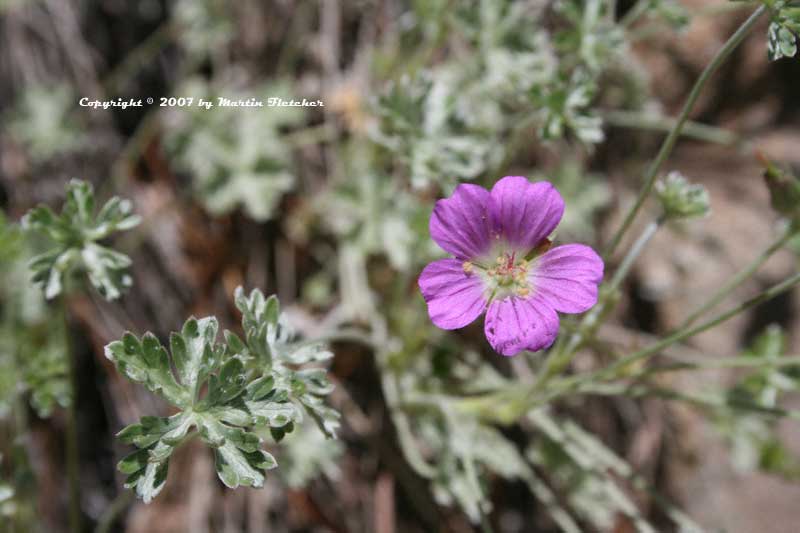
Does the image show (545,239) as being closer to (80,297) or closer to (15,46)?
(80,297)

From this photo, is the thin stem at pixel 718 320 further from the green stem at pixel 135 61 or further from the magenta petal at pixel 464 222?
the green stem at pixel 135 61

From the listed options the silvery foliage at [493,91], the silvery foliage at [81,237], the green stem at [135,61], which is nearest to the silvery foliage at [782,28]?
the silvery foliage at [493,91]

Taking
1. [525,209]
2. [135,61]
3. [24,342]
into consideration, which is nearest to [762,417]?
[525,209]

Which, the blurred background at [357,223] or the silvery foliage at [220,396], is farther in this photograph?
the blurred background at [357,223]

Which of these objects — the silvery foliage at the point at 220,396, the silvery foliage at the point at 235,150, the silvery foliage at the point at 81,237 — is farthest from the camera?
the silvery foliage at the point at 235,150

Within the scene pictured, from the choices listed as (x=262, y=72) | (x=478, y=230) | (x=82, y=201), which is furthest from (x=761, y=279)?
(x=82, y=201)

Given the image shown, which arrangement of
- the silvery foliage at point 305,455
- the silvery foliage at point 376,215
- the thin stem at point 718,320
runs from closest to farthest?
the thin stem at point 718,320
the silvery foliage at point 305,455
the silvery foliage at point 376,215

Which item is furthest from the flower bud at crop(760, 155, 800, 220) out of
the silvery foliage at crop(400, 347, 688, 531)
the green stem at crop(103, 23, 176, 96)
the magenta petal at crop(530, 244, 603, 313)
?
the green stem at crop(103, 23, 176, 96)
